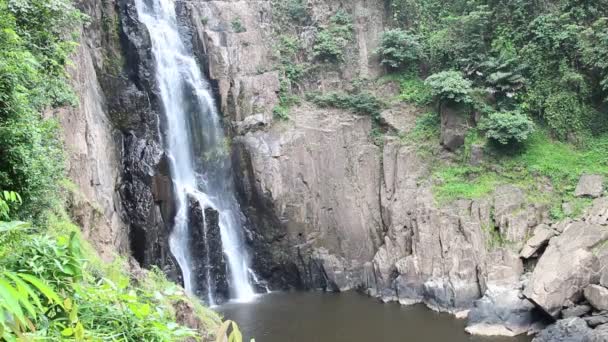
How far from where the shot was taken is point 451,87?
73.9 feet

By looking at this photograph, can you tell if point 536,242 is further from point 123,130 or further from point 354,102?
point 123,130

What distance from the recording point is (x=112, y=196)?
1803cm

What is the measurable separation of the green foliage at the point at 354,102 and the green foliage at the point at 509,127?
5.68 meters

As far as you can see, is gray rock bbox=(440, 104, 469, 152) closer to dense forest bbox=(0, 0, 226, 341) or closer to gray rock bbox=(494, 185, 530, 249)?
gray rock bbox=(494, 185, 530, 249)

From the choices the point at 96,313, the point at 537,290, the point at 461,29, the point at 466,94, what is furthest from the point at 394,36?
the point at 96,313

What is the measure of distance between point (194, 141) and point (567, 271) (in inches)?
635

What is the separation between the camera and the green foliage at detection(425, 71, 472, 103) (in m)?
22.4

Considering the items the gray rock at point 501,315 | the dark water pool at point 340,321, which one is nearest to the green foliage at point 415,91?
the dark water pool at point 340,321

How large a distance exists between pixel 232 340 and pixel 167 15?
83.3 ft

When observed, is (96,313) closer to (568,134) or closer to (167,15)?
(568,134)

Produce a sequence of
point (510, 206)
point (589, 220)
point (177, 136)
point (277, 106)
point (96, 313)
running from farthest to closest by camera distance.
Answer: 1. point (277, 106)
2. point (177, 136)
3. point (510, 206)
4. point (589, 220)
5. point (96, 313)

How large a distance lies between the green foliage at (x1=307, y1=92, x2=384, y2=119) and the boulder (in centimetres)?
1076

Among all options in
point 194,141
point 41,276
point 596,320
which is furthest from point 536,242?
point 41,276

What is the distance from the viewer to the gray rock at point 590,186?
19.1 metres
